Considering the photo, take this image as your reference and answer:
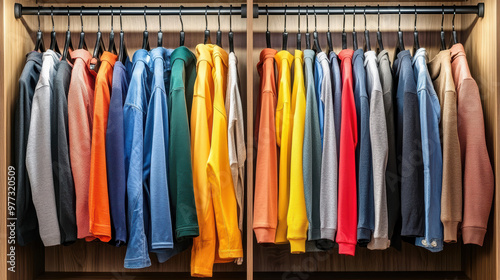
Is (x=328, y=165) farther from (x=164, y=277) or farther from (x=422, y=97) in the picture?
(x=164, y=277)

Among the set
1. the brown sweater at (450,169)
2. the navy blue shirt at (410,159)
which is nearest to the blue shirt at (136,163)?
the navy blue shirt at (410,159)

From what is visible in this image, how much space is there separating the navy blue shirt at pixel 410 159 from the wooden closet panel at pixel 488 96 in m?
0.29

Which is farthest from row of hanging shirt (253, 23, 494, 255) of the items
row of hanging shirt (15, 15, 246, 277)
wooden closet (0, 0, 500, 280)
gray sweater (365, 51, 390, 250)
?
wooden closet (0, 0, 500, 280)

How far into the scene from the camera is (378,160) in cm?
172

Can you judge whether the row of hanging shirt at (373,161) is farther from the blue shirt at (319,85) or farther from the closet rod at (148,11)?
the closet rod at (148,11)

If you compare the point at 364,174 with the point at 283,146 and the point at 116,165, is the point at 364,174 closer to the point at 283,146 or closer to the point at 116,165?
the point at 283,146

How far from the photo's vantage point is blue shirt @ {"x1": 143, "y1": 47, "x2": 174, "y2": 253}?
5.56 ft

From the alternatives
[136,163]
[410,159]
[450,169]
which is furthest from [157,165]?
A: [450,169]

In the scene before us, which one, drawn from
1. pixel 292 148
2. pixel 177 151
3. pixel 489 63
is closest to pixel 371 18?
pixel 489 63

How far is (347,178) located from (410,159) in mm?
232

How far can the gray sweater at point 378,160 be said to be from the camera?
5.57ft

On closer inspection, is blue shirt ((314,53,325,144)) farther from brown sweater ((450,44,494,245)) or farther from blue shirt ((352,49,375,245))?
brown sweater ((450,44,494,245))

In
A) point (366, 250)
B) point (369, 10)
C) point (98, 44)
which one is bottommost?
point (366, 250)

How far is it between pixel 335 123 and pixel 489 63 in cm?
64
